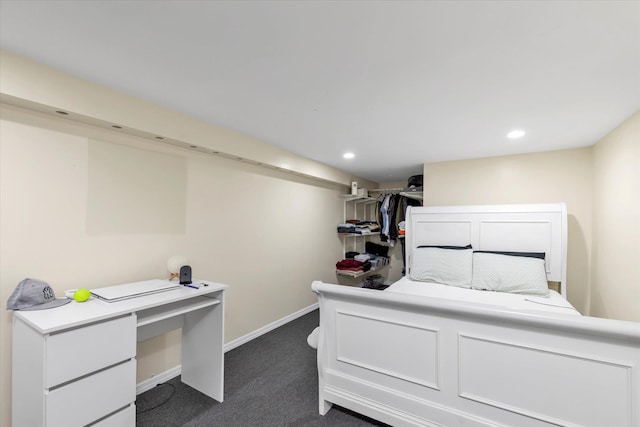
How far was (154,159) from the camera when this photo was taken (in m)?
2.22

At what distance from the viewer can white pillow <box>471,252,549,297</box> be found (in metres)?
2.68

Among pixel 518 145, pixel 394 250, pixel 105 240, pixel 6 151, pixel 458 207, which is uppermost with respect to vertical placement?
pixel 518 145

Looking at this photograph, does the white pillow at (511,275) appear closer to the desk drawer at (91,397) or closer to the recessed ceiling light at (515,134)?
the recessed ceiling light at (515,134)

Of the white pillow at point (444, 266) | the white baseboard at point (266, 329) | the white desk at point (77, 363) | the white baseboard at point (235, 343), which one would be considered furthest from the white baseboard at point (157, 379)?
the white pillow at point (444, 266)

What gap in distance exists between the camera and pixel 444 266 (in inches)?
121

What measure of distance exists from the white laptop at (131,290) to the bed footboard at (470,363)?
3.60 feet

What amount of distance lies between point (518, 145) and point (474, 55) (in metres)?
2.05

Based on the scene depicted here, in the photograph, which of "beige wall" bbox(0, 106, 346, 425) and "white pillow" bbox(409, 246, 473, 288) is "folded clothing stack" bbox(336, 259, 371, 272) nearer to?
"beige wall" bbox(0, 106, 346, 425)

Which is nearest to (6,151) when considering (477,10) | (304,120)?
(304,120)

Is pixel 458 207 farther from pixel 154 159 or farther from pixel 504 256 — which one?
pixel 154 159

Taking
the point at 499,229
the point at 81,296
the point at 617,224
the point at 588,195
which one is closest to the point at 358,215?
the point at 499,229

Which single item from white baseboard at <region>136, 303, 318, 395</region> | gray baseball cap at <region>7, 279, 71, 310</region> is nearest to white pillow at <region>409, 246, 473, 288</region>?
white baseboard at <region>136, 303, 318, 395</region>

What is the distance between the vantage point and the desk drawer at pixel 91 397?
1279mm

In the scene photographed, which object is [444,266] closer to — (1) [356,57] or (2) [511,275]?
(2) [511,275]
